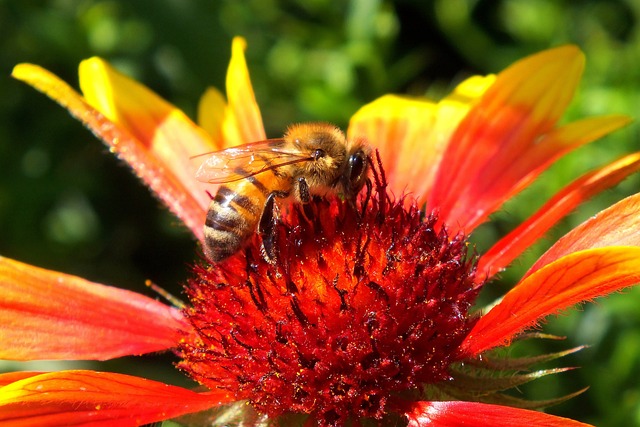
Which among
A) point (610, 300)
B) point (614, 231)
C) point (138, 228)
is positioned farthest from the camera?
point (138, 228)

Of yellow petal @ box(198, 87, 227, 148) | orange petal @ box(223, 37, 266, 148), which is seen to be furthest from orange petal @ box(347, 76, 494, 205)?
yellow petal @ box(198, 87, 227, 148)

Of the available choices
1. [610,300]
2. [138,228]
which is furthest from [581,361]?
[138,228]

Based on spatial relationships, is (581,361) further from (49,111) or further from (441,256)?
(49,111)

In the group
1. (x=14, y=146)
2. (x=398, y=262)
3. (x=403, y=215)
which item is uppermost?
(x=14, y=146)

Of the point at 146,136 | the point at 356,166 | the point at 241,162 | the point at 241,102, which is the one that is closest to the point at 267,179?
the point at 241,162

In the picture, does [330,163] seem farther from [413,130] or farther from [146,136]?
[146,136]

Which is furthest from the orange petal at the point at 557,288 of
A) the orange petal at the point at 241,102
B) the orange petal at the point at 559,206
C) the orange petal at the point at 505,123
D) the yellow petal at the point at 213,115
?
Answer: the yellow petal at the point at 213,115

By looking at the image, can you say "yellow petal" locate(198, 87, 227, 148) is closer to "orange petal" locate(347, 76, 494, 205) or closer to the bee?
"orange petal" locate(347, 76, 494, 205)
